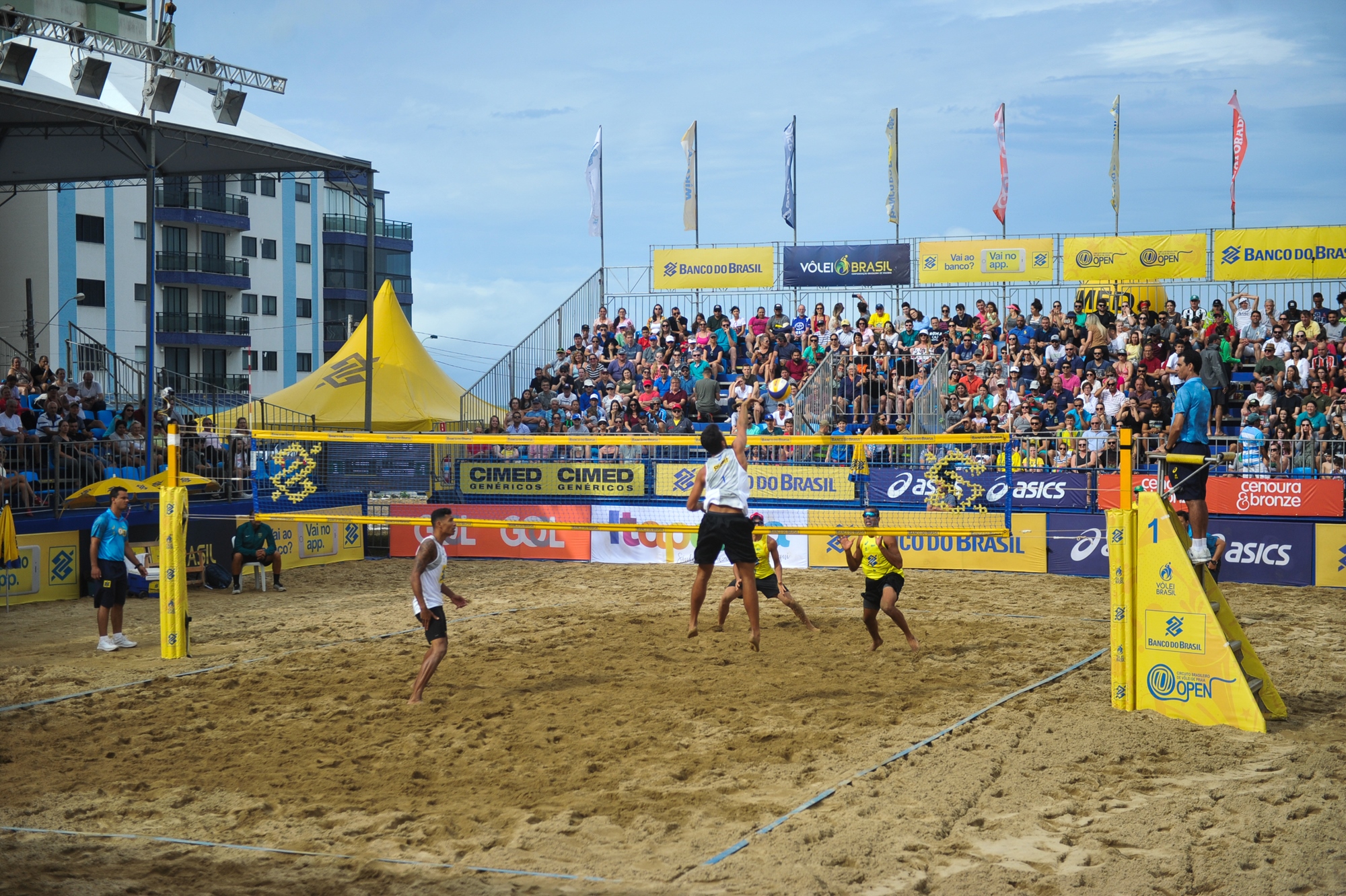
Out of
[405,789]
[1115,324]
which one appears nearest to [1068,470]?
[1115,324]

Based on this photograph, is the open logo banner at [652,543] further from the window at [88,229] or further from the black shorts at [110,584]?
the window at [88,229]

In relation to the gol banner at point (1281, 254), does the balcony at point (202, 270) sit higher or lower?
higher

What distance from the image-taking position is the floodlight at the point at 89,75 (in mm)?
16047

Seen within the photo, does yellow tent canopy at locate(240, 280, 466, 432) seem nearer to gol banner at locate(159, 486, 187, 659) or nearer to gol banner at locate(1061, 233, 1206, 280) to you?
gol banner at locate(159, 486, 187, 659)

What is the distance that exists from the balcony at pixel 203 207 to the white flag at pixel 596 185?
893 inches

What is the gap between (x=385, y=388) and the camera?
23625 mm

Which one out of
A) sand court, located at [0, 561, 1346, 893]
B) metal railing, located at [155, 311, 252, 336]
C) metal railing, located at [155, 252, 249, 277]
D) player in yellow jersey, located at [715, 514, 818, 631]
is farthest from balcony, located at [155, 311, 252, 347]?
player in yellow jersey, located at [715, 514, 818, 631]

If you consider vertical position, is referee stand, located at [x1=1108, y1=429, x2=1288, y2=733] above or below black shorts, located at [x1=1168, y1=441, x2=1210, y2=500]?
below

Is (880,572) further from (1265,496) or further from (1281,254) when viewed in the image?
(1281,254)

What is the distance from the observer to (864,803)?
20.3 feet

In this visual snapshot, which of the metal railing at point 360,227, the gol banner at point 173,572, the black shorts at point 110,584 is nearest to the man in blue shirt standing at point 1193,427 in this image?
the gol banner at point 173,572

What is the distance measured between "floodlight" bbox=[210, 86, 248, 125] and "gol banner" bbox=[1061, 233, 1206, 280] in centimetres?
1673

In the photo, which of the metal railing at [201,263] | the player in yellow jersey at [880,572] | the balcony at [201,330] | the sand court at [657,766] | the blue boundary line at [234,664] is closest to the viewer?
the sand court at [657,766]

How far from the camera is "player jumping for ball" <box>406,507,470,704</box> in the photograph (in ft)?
27.5
